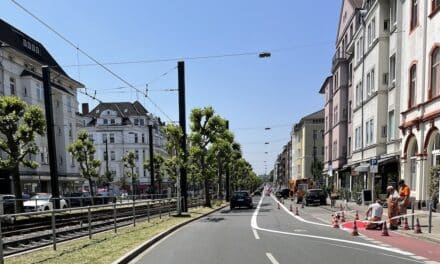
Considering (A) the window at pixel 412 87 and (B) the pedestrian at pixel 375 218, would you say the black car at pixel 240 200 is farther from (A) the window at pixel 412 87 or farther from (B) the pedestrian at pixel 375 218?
(B) the pedestrian at pixel 375 218

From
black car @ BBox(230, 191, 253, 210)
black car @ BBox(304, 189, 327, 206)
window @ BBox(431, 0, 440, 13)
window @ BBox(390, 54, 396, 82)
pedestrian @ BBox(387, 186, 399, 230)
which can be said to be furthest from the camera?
black car @ BBox(304, 189, 327, 206)

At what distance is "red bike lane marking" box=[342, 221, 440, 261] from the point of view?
11453 mm

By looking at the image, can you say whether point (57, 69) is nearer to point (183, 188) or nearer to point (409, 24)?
point (183, 188)

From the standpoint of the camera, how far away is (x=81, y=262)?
9703 mm

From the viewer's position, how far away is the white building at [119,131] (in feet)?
314

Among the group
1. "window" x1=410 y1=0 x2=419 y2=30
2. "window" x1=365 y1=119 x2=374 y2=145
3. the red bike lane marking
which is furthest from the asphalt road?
"window" x1=365 y1=119 x2=374 y2=145

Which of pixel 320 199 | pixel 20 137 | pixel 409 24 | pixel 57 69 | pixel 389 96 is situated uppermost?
pixel 57 69

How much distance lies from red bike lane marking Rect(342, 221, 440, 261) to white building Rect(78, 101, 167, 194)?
80.9 m

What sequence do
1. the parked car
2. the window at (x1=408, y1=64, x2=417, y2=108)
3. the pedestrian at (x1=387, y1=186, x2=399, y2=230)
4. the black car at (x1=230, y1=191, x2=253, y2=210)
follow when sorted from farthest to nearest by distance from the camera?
1. the black car at (x1=230, y1=191, x2=253, y2=210)
2. the window at (x1=408, y1=64, x2=417, y2=108)
3. the parked car
4. the pedestrian at (x1=387, y1=186, x2=399, y2=230)

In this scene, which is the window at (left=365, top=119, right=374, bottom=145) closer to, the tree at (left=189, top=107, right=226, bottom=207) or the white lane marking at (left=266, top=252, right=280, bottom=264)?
the tree at (left=189, top=107, right=226, bottom=207)

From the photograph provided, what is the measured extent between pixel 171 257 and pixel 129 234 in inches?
207

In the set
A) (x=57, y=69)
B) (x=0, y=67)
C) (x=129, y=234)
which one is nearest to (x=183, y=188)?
(x=129, y=234)

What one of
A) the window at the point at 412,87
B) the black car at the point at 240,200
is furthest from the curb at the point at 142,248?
the black car at the point at 240,200

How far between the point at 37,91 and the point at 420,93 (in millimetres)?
40854
